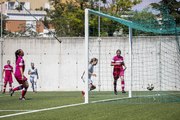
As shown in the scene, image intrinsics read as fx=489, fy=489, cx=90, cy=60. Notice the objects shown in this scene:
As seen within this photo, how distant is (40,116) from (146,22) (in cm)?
841

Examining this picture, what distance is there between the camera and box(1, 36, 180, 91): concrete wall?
2961 centimetres

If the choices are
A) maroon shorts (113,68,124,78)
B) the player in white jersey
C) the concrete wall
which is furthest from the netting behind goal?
maroon shorts (113,68,124,78)

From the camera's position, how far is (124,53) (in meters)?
31.6

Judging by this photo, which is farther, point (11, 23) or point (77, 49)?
point (11, 23)

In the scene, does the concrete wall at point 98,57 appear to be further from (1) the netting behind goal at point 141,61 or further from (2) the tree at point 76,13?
(2) the tree at point 76,13

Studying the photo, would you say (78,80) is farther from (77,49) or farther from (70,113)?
(70,113)

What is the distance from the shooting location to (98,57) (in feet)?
102

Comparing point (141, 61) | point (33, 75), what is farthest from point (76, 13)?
point (141, 61)

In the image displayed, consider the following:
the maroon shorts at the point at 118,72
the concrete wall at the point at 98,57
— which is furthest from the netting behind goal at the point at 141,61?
the maroon shorts at the point at 118,72

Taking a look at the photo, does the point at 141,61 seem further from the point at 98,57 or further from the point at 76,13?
the point at 76,13

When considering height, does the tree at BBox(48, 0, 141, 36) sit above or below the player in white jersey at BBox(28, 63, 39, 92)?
A: above

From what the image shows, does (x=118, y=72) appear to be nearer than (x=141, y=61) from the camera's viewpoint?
Yes

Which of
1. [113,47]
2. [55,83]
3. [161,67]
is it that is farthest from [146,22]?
[55,83]

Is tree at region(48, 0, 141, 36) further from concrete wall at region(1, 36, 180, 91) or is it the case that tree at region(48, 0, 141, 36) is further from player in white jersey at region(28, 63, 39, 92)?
player in white jersey at region(28, 63, 39, 92)
